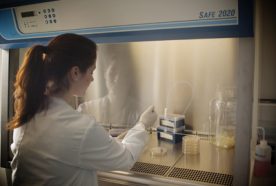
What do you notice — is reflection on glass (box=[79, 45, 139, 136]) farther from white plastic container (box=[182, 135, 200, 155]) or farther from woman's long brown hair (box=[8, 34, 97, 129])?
woman's long brown hair (box=[8, 34, 97, 129])

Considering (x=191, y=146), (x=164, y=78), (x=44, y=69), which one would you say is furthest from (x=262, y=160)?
(x=44, y=69)

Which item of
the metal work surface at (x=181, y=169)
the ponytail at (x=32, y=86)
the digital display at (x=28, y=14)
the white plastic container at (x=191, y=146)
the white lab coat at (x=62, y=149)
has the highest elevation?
the digital display at (x=28, y=14)

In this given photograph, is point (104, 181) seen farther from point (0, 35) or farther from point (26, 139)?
point (0, 35)

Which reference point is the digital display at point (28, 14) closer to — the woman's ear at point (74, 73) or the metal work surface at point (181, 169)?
the woman's ear at point (74, 73)

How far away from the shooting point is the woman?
0.94 meters

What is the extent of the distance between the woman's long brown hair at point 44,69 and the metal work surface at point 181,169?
501 millimetres

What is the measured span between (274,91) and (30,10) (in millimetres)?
1386

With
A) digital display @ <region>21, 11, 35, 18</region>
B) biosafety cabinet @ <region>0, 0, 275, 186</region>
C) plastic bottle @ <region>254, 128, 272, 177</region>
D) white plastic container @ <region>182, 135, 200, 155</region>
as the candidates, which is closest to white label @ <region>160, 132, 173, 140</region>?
biosafety cabinet @ <region>0, 0, 275, 186</region>

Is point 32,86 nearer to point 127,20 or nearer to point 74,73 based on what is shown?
point 74,73

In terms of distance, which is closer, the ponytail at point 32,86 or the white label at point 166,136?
the ponytail at point 32,86

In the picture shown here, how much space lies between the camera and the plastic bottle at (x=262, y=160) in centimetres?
132

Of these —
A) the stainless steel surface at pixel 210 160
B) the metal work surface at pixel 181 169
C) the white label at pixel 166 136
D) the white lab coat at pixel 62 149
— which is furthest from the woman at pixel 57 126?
the white label at pixel 166 136

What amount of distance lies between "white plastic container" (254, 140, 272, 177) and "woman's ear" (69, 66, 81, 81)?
92cm

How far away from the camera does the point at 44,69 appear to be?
0.99 m
